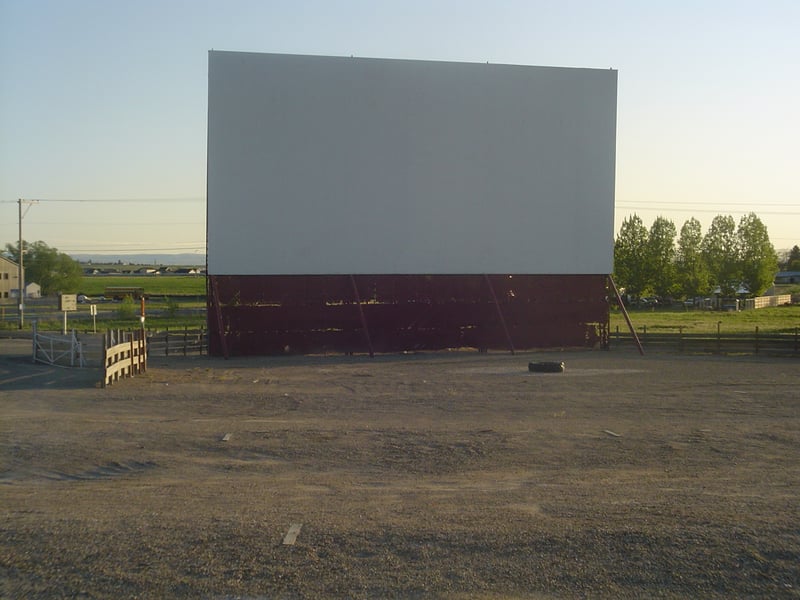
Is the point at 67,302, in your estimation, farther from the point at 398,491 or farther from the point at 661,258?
the point at 661,258

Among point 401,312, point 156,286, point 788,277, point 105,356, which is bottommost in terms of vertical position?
point 105,356

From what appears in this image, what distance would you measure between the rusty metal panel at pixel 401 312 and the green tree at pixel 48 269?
90220mm

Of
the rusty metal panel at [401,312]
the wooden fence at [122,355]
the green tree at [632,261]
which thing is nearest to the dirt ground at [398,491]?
the wooden fence at [122,355]

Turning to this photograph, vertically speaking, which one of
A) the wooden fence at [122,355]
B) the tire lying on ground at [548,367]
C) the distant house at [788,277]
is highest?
the distant house at [788,277]

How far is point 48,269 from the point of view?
111m

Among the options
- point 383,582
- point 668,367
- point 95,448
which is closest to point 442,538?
point 383,582

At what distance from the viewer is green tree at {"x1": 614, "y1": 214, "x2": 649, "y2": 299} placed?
3342 inches

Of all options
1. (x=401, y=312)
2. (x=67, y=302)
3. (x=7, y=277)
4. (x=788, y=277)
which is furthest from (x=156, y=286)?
(x=788, y=277)

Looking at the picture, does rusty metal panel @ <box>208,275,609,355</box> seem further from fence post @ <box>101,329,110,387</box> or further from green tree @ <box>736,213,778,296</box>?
green tree @ <box>736,213,778,296</box>

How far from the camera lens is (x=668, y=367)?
25.9m

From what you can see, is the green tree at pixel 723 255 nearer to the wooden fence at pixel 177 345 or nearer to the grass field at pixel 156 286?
the grass field at pixel 156 286

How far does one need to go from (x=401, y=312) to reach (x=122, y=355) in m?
11.4

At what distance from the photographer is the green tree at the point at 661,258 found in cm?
8506

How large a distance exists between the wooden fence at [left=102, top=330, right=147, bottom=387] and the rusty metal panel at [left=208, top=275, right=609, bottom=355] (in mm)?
5375
